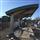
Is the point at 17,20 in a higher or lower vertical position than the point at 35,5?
lower

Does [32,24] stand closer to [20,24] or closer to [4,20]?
[20,24]

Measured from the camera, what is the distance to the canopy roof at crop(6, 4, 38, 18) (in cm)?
108

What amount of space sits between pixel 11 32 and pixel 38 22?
41cm

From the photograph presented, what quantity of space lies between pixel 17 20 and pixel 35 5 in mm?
329

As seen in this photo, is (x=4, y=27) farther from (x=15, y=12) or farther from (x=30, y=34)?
(x=30, y=34)

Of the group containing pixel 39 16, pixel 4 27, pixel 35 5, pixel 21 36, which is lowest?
pixel 21 36

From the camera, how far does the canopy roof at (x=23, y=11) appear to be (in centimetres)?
108

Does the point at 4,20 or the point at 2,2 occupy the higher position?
the point at 2,2

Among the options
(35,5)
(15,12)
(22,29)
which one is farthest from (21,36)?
(35,5)

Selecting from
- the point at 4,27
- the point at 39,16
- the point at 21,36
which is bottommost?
A: the point at 21,36

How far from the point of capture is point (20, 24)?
1.09m

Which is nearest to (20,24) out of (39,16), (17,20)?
(17,20)

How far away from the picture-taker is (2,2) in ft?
3.62

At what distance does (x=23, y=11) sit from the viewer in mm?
1097
